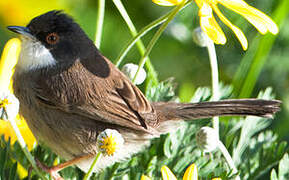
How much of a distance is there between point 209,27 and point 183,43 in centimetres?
126

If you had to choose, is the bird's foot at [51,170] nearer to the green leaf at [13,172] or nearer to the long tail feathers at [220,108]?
the green leaf at [13,172]

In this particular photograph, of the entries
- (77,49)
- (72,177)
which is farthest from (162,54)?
(72,177)

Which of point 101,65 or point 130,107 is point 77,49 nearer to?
point 101,65

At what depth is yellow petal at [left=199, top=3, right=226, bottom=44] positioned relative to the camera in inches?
56.5

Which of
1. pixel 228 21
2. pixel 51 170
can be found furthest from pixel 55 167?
pixel 228 21

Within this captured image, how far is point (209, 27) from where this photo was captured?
1.49 metres

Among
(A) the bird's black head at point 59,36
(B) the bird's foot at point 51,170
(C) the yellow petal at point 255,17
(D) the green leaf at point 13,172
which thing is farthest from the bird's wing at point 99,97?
(C) the yellow petal at point 255,17

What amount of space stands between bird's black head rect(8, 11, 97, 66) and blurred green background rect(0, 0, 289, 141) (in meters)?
0.57

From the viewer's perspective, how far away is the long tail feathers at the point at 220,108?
188 cm

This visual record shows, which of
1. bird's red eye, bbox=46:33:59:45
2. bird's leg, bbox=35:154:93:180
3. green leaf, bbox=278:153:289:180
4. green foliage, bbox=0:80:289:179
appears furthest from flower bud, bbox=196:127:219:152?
bird's red eye, bbox=46:33:59:45

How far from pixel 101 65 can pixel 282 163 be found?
2.45 feet

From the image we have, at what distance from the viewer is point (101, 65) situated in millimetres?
1995

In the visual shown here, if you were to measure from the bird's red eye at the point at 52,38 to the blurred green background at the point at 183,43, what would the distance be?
626mm

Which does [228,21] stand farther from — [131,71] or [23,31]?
[23,31]
